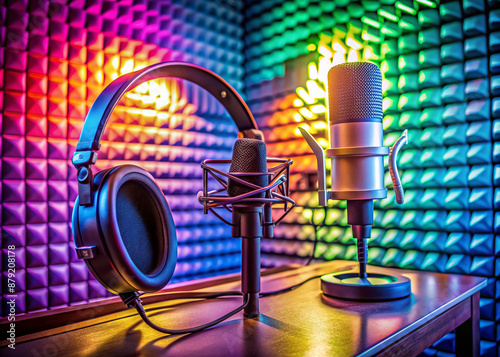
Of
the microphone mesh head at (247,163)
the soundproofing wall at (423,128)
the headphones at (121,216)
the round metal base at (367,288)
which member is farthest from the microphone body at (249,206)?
the soundproofing wall at (423,128)

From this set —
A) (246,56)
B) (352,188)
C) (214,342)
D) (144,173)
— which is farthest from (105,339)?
(246,56)

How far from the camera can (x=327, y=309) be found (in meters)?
0.80

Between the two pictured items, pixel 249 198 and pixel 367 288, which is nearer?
pixel 249 198

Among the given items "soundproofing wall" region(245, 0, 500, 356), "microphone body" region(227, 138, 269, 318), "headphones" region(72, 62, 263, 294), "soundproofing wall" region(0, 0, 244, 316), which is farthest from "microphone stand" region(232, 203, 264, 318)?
"soundproofing wall" region(0, 0, 244, 316)

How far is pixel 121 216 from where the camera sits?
0.67 m

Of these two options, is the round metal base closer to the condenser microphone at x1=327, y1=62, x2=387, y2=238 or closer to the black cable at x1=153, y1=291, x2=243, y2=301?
the condenser microphone at x1=327, y1=62, x2=387, y2=238

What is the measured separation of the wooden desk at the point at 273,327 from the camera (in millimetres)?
591

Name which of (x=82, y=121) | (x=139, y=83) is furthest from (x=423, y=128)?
(x=82, y=121)

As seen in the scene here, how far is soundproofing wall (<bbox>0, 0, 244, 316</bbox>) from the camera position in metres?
1.42

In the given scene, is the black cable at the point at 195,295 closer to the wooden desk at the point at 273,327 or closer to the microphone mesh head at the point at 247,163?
the wooden desk at the point at 273,327

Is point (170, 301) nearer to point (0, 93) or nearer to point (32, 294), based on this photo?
point (32, 294)

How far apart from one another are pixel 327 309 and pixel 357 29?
4.14 ft

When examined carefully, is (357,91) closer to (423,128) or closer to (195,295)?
(195,295)

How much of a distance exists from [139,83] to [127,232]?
26 centimetres
